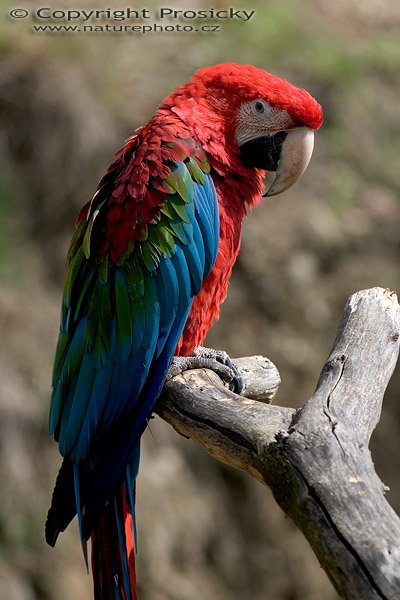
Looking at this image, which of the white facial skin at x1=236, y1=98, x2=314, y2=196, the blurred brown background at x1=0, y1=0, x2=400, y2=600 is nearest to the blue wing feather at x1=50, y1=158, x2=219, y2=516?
the white facial skin at x1=236, y1=98, x2=314, y2=196

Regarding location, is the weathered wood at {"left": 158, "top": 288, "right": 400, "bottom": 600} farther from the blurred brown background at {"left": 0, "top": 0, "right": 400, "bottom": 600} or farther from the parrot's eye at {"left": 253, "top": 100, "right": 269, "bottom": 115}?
the blurred brown background at {"left": 0, "top": 0, "right": 400, "bottom": 600}

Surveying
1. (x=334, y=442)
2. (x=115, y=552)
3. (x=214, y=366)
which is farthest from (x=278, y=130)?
(x=115, y=552)

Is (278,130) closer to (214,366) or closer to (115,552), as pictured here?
(214,366)

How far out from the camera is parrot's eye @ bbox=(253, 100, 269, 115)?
221 cm

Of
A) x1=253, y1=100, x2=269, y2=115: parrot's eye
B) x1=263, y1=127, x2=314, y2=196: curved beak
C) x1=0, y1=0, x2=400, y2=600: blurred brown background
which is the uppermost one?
x1=0, y1=0, x2=400, y2=600: blurred brown background

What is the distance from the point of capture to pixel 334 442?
5.01ft

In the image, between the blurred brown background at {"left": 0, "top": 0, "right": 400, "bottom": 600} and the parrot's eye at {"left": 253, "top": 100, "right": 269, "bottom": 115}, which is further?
the blurred brown background at {"left": 0, "top": 0, "right": 400, "bottom": 600}

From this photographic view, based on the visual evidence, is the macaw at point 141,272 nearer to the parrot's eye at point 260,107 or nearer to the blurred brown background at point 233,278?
the parrot's eye at point 260,107

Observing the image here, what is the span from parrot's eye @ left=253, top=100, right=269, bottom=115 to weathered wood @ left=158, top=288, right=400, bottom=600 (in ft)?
1.74

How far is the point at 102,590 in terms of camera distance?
2.08 metres

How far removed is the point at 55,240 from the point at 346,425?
8.79 ft

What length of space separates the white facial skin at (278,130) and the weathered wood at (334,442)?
16.6 inches

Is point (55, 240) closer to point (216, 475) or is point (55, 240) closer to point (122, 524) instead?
point (216, 475)

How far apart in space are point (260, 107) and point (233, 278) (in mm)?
1971
